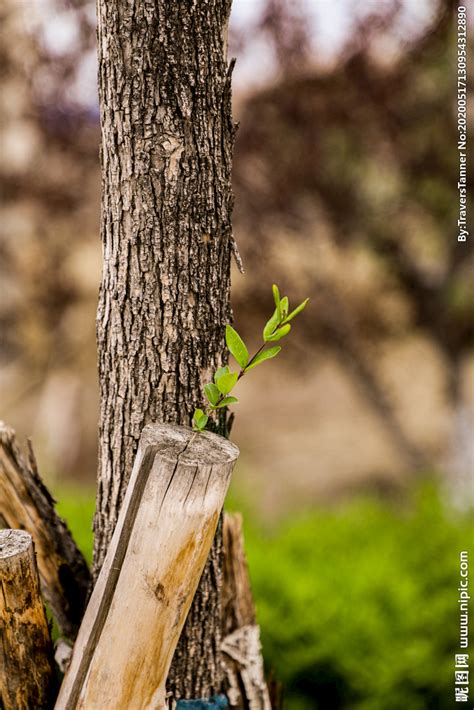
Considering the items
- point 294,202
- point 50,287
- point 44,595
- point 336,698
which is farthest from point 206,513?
point 50,287

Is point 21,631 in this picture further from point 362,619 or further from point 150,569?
point 362,619

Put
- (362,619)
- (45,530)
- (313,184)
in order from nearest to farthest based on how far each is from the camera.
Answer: (45,530)
(362,619)
(313,184)

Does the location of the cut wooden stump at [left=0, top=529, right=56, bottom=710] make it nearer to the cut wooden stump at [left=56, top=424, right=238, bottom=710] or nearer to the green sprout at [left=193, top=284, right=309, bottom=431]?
the cut wooden stump at [left=56, top=424, right=238, bottom=710]

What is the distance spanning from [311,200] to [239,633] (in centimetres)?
223

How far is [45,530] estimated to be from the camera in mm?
1174

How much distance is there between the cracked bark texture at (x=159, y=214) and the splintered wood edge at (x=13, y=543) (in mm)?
139

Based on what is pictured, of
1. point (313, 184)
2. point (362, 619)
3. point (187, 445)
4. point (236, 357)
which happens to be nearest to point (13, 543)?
point (187, 445)

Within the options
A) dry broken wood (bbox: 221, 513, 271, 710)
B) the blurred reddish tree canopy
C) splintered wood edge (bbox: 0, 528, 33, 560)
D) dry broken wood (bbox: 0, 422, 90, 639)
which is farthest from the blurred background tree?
splintered wood edge (bbox: 0, 528, 33, 560)

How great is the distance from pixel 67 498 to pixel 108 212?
2342 mm

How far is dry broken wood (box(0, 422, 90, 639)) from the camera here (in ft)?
3.71

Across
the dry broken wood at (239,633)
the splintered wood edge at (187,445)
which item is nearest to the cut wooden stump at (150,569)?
the splintered wood edge at (187,445)

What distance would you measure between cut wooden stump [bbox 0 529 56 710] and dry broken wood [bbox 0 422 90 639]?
0.12m

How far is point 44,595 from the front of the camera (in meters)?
1.17

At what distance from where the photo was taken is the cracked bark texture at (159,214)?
0.98m
